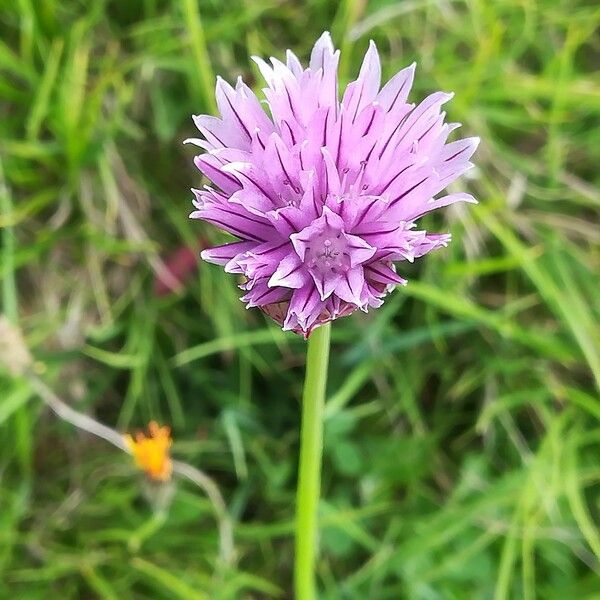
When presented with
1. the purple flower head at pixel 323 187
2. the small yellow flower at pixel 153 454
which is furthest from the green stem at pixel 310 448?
the small yellow flower at pixel 153 454

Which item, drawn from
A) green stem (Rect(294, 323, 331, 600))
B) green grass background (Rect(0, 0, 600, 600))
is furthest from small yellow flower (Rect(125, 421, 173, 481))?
green stem (Rect(294, 323, 331, 600))

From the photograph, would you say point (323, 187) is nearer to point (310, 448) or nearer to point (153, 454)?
point (310, 448)

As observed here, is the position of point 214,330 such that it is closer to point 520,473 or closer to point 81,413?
point 81,413

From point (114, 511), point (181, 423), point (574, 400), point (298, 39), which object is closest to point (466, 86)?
point (298, 39)

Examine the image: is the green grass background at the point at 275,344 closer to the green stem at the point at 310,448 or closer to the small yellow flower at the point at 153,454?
the small yellow flower at the point at 153,454

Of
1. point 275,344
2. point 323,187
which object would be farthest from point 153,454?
point 323,187
